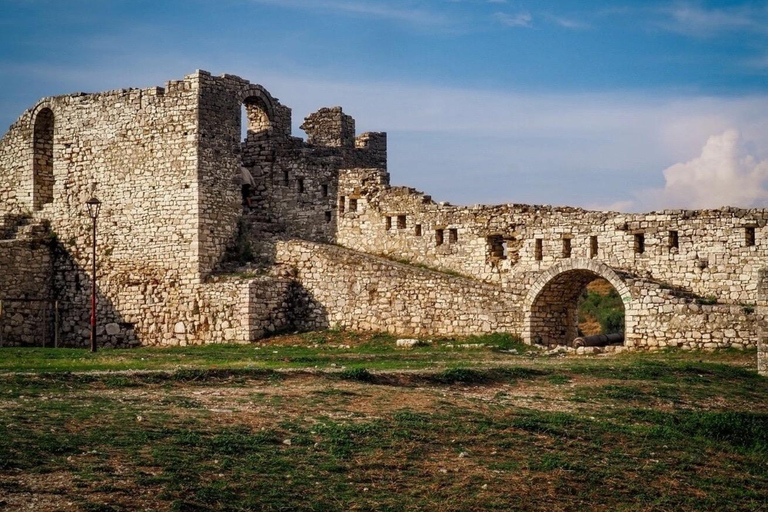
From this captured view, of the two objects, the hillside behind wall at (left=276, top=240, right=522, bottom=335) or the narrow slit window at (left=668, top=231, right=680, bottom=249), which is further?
the hillside behind wall at (left=276, top=240, right=522, bottom=335)

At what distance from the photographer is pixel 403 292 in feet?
106

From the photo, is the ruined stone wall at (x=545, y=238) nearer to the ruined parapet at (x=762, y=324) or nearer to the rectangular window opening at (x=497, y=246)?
the rectangular window opening at (x=497, y=246)

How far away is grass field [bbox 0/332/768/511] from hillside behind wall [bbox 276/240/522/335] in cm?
724

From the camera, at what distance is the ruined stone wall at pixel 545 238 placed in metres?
29.6

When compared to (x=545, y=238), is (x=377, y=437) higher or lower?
lower

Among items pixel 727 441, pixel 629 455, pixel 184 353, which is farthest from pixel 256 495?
pixel 184 353

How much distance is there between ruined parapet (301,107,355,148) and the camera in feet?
130

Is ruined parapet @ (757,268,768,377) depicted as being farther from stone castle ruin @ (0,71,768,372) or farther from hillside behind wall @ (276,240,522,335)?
hillside behind wall @ (276,240,522,335)

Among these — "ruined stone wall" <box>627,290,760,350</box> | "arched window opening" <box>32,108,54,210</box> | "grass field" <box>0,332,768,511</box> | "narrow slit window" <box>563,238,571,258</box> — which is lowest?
"grass field" <box>0,332,768,511</box>

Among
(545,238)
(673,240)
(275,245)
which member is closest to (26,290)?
(275,245)

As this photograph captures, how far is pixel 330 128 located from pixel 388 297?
30.4ft

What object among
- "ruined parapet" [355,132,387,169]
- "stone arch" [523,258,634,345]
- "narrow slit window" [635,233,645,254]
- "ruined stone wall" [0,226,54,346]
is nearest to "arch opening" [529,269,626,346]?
"stone arch" [523,258,634,345]

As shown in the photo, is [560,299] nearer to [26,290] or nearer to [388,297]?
[388,297]

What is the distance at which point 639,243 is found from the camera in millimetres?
30953
